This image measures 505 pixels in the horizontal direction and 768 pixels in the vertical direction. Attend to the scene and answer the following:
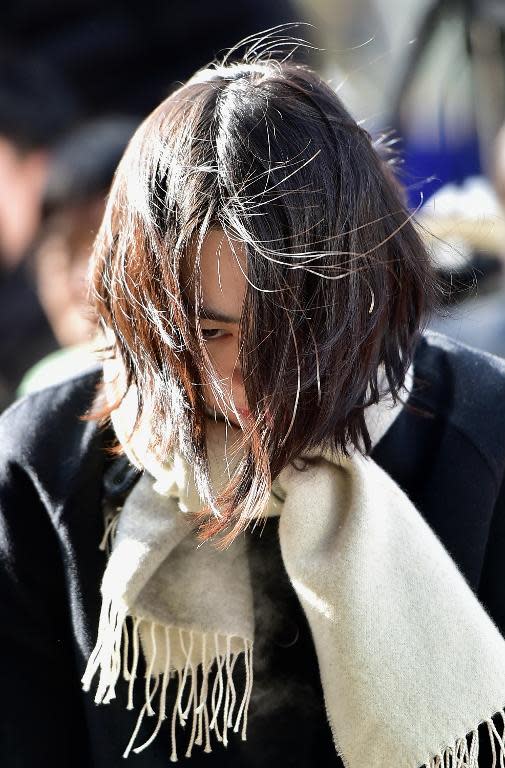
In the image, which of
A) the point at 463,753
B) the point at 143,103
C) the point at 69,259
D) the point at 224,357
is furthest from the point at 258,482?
the point at 143,103

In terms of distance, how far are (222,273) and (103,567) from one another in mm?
515

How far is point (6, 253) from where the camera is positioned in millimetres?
3266

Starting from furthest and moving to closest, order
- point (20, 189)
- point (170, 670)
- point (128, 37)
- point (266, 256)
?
point (128, 37) < point (20, 189) < point (170, 670) < point (266, 256)

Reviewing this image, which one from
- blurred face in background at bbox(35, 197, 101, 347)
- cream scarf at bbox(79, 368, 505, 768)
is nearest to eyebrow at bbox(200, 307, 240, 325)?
cream scarf at bbox(79, 368, 505, 768)

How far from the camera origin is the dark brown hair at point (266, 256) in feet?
3.52

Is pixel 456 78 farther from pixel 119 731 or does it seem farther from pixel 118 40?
pixel 119 731

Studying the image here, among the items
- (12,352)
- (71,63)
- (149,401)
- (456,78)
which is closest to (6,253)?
(12,352)

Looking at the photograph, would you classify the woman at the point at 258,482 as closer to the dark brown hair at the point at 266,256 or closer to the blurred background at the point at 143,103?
the dark brown hair at the point at 266,256

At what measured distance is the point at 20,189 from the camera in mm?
2883

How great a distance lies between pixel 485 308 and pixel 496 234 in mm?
200

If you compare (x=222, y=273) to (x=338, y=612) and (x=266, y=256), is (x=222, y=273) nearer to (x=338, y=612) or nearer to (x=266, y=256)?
Result: (x=266, y=256)

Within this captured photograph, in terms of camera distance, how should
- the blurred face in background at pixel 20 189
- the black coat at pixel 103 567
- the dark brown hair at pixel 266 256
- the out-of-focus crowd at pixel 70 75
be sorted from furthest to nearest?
the out-of-focus crowd at pixel 70 75
the blurred face in background at pixel 20 189
the black coat at pixel 103 567
the dark brown hair at pixel 266 256

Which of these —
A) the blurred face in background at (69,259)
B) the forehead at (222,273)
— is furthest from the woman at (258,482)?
the blurred face in background at (69,259)

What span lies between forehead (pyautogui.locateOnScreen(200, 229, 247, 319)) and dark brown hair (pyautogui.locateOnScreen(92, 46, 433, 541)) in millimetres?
16
